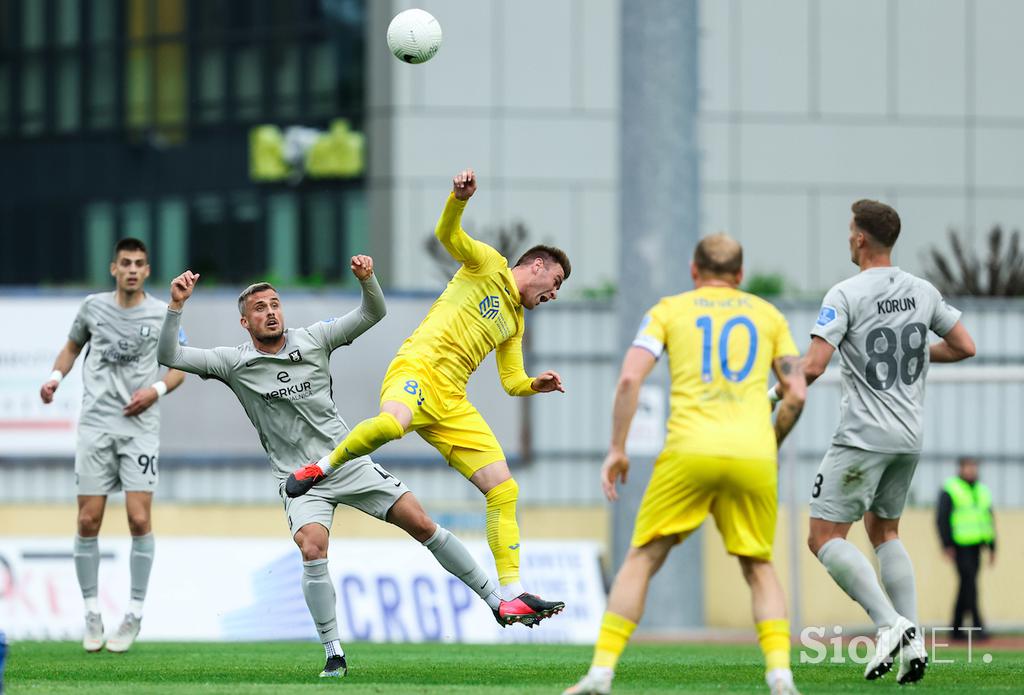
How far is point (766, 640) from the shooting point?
24.5ft

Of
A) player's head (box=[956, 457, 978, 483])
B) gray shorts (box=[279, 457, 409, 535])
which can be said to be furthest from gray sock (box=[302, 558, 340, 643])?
player's head (box=[956, 457, 978, 483])

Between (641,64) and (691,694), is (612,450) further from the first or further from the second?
(641,64)

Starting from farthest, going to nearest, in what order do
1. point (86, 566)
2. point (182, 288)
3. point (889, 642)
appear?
point (86, 566) < point (182, 288) < point (889, 642)

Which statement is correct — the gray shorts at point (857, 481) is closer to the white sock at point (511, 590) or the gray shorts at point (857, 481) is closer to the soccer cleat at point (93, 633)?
the white sock at point (511, 590)

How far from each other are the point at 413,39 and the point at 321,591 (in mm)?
3375

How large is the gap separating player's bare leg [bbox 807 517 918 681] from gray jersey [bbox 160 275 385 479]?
266cm

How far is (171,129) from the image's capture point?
31.2 metres

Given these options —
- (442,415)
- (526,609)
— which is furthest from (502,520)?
(442,415)

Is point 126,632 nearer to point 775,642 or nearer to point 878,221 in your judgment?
point 775,642

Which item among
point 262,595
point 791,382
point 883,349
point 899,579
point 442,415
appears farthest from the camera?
point 262,595

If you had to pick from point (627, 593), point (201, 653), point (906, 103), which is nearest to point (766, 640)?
point (627, 593)

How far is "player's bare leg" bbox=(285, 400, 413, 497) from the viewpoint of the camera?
8.96m

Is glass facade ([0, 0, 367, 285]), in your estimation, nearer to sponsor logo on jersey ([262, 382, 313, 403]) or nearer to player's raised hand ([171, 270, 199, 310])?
sponsor logo on jersey ([262, 382, 313, 403])

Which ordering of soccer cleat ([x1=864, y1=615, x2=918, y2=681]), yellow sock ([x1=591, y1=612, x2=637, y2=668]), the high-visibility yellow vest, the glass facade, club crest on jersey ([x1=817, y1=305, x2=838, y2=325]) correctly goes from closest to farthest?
yellow sock ([x1=591, y1=612, x2=637, y2=668])
soccer cleat ([x1=864, y1=615, x2=918, y2=681])
club crest on jersey ([x1=817, y1=305, x2=838, y2=325])
the high-visibility yellow vest
the glass facade
